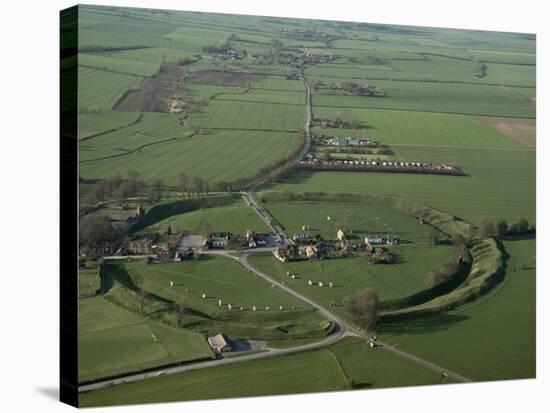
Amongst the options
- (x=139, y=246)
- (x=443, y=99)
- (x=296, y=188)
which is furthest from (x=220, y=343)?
(x=443, y=99)

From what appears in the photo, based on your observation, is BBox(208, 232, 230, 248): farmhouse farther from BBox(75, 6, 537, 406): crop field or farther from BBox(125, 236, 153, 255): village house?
BBox(125, 236, 153, 255): village house

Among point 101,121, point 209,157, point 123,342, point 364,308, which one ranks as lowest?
point 123,342

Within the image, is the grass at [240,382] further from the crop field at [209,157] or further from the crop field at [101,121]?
the crop field at [101,121]

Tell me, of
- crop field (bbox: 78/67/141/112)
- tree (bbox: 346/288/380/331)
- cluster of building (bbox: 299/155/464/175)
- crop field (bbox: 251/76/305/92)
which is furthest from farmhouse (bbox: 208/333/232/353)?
crop field (bbox: 251/76/305/92)

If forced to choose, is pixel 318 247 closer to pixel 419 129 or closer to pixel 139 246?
pixel 139 246

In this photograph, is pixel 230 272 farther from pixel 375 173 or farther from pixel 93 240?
pixel 375 173

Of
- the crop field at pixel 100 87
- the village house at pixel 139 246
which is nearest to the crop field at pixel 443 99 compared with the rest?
the crop field at pixel 100 87

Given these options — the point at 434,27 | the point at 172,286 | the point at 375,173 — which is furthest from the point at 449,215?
the point at 172,286
